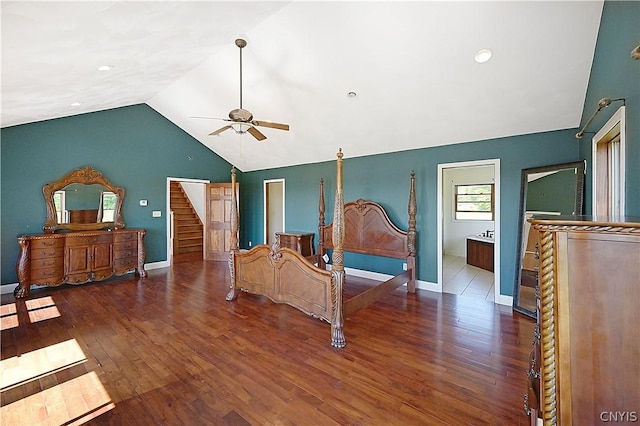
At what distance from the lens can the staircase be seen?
26.6ft

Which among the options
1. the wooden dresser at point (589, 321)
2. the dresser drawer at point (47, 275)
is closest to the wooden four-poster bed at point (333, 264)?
the wooden dresser at point (589, 321)

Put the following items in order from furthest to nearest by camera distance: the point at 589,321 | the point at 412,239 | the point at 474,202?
the point at 474,202 < the point at 412,239 < the point at 589,321

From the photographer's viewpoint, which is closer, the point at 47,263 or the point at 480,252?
the point at 47,263

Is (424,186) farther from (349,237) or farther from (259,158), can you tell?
(259,158)

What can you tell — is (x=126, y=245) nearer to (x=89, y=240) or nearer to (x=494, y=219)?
(x=89, y=240)

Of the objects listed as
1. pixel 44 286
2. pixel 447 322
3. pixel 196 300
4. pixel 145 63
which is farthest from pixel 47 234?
pixel 447 322

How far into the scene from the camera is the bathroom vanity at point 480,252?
6.06 metres

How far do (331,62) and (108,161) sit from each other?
478 centimetres

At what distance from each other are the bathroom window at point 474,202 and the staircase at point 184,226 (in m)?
7.20

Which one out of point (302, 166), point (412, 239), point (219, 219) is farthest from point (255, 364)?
point (219, 219)

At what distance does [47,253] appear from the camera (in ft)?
14.9

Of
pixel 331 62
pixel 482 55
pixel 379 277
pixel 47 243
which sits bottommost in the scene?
pixel 379 277

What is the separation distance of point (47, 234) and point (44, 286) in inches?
33.3

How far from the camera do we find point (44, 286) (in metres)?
4.66
